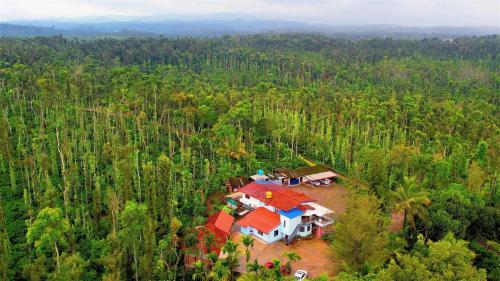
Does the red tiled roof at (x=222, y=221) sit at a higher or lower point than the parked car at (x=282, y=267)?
higher

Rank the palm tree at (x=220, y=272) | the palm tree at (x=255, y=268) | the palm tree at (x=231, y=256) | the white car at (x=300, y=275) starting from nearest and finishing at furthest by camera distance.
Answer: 1. the palm tree at (x=220, y=272)
2. the palm tree at (x=255, y=268)
3. the palm tree at (x=231, y=256)
4. the white car at (x=300, y=275)

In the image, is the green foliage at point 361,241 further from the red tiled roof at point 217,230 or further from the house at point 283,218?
the red tiled roof at point 217,230

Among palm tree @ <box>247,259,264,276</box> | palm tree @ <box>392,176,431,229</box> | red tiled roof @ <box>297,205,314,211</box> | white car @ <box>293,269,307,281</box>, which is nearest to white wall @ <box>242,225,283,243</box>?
red tiled roof @ <box>297,205,314,211</box>

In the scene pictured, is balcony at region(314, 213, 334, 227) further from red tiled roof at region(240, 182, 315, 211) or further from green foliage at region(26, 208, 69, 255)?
green foliage at region(26, 208, 69, 255)

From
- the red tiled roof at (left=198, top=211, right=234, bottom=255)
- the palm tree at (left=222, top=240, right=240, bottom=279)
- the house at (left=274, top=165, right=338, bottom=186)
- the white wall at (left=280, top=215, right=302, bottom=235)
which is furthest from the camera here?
the house at (left=274, top=165, right=338, bottom=186)

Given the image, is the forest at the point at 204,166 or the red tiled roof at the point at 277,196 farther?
the red tiled roof at the point at 277,196

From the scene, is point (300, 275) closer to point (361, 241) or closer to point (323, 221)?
point (361, 241)

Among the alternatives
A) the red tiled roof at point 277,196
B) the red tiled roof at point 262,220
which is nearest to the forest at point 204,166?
the red tiled roof at point 277,196
